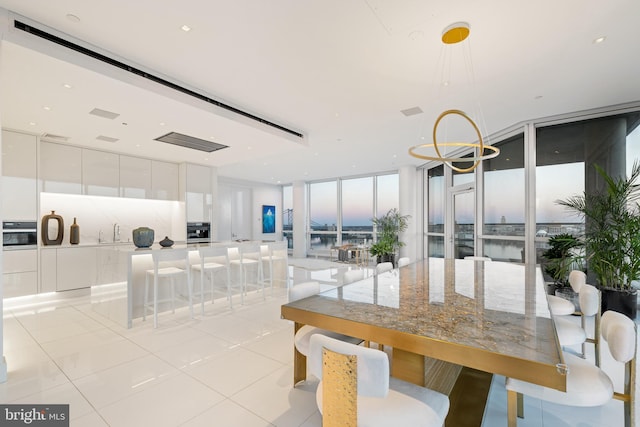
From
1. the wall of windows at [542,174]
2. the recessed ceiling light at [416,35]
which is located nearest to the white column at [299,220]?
the wall of windows at [542,174]

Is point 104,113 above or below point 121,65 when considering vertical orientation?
below

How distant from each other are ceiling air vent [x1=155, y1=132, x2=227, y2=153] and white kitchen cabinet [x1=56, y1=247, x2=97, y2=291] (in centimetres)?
244

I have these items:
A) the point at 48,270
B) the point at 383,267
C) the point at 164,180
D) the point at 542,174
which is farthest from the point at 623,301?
the point at 48,270

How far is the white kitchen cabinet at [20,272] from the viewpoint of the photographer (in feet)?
15.0

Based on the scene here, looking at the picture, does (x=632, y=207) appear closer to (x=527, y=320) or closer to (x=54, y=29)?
(x=527, y=320)

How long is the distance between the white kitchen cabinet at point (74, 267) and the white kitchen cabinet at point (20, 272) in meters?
0.30

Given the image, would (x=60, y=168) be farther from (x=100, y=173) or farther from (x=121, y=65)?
(x=121, y=65)

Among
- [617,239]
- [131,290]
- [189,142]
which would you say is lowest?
[131,290]

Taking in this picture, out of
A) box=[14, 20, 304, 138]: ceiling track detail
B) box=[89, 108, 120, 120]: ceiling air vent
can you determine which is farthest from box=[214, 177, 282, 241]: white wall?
box=[14, 20, 304, 138]: ceiling track detail

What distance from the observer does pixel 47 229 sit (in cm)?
516

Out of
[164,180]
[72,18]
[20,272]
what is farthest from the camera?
[164,180]

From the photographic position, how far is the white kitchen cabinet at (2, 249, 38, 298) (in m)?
4.58

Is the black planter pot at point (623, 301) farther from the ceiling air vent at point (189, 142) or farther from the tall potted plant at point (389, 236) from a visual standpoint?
the ceiling air vent at point (189, 142)

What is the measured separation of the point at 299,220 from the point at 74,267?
23.5 feet
